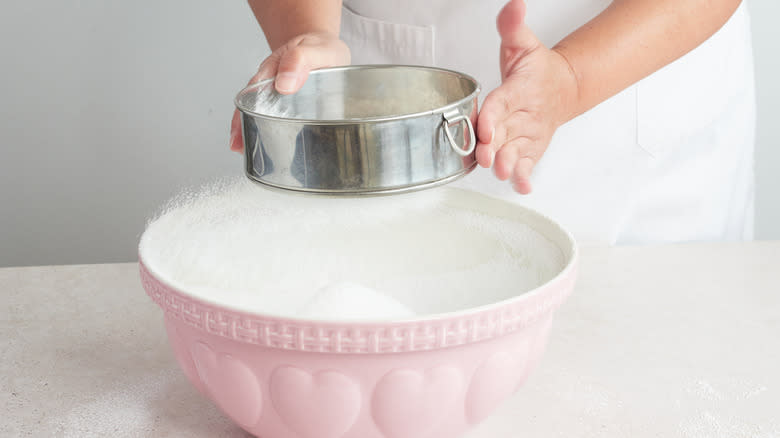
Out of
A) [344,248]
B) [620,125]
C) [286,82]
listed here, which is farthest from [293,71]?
[620,125]

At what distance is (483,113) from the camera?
730mm

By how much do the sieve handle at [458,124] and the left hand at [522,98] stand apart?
0.12 m

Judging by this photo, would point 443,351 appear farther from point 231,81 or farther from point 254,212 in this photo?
point 231,81

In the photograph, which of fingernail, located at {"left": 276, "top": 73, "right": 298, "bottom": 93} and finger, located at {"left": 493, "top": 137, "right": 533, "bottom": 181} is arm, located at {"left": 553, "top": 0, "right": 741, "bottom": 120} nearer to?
finger, located at {"left": 493, "top": 137, "right": 533, "bottom": 181}

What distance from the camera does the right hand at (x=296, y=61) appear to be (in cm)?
75

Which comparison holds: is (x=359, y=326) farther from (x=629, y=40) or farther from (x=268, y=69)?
(x=629, y=40)

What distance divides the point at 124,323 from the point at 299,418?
397 millimetres

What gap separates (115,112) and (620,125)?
1.32 metres

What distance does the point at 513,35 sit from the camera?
0.84 m

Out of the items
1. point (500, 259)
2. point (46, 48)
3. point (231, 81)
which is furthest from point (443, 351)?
point (46, 48)

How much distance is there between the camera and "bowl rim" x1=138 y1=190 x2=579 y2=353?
54cm

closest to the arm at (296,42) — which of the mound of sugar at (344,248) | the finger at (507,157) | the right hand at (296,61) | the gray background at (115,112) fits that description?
the right hand at (296,61)

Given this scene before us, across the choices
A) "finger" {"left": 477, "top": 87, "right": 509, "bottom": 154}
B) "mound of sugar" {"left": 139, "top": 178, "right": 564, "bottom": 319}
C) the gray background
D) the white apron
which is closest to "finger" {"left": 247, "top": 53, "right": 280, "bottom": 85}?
"mound of sugar" {"left": 139, "top": 178, "right": 564, "bottom": 319}

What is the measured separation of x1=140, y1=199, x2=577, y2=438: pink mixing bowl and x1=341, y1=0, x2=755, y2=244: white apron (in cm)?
62
